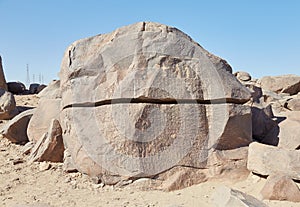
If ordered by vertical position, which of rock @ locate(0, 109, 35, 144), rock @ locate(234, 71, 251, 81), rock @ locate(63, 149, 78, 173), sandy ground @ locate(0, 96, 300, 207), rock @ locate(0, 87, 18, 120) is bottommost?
sandy ground @ locate(0, 96, 300, 207)

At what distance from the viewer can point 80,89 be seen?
4.82 meters

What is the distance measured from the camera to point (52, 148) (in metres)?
5.48

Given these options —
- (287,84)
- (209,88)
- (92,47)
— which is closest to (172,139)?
(209,88)

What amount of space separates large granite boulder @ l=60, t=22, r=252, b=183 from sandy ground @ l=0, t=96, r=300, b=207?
0.22 metres

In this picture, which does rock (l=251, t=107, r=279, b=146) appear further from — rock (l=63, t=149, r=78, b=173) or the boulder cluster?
rock (l=63, t=149, r=78, b=173)

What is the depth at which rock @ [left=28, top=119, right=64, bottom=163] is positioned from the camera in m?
5.46

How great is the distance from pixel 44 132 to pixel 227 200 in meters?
3.80

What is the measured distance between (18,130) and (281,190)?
16.0ft

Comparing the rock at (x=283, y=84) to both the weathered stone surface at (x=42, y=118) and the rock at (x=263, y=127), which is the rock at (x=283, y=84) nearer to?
the rock at (x=263, y=127)

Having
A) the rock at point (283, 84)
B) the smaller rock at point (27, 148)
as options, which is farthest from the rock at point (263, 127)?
the rock at point (283, 84)

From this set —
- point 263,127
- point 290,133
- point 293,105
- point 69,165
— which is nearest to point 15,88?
point 69,165

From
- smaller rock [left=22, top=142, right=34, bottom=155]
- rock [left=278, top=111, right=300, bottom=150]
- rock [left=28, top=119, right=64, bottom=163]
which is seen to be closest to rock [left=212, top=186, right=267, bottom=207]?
rock [left=278, top=111, right=300, bottom=150]

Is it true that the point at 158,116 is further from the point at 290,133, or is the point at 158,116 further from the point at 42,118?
the point at 42,118

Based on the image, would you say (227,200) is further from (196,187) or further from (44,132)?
(44,132)
